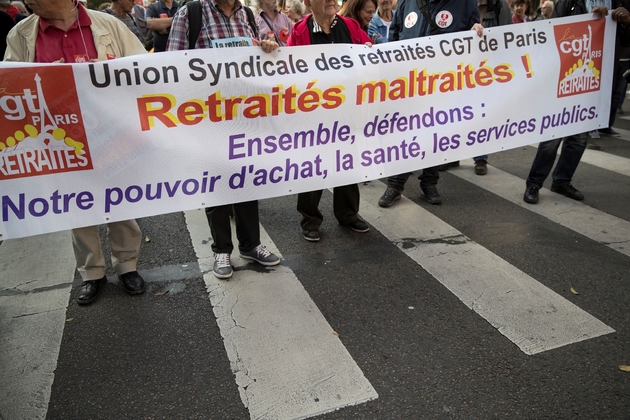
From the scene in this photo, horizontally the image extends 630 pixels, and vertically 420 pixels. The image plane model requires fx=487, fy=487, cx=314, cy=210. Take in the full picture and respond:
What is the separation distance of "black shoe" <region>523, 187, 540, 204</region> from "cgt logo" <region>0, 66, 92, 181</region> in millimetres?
4314

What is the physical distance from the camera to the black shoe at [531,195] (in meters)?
5.20

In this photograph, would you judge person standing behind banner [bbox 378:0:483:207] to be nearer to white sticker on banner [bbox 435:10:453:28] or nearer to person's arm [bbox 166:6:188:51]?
white sticker on banner [bbox 435:10:453:28]

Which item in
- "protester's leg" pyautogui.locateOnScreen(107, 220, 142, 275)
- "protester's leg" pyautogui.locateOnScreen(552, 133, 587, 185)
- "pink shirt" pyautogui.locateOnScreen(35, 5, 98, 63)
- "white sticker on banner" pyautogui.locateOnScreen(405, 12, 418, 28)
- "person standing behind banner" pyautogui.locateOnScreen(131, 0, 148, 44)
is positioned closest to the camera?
"pink shirt" pyautogui.locateOnScreen(35, 5, 98, 63)

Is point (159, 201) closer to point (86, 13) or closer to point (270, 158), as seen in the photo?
point (270, 158)

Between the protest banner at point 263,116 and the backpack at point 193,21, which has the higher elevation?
the backpack at point 193,21

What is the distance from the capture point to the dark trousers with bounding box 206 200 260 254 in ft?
12.2

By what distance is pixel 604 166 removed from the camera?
6398mm

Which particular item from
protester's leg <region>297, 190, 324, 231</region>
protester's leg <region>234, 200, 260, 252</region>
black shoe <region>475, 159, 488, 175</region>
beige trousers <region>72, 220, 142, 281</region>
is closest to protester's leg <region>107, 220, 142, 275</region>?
beige trousers <region>72, 220, 142, 281</region>

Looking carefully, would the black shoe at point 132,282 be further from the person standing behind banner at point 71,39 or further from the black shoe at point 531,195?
the black shoe at point 531,195

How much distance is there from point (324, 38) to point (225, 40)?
83 centimetres

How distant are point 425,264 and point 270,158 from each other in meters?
1.53

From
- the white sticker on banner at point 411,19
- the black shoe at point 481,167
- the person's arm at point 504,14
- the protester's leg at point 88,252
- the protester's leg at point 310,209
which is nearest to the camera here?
the protester's leg at point 88,252

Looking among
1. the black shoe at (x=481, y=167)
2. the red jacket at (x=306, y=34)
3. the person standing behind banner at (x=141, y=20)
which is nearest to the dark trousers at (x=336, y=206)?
the red jacket at (x=306, y=34)

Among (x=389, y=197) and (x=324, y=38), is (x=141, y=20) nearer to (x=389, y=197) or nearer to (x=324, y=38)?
(x=324, y=38)
